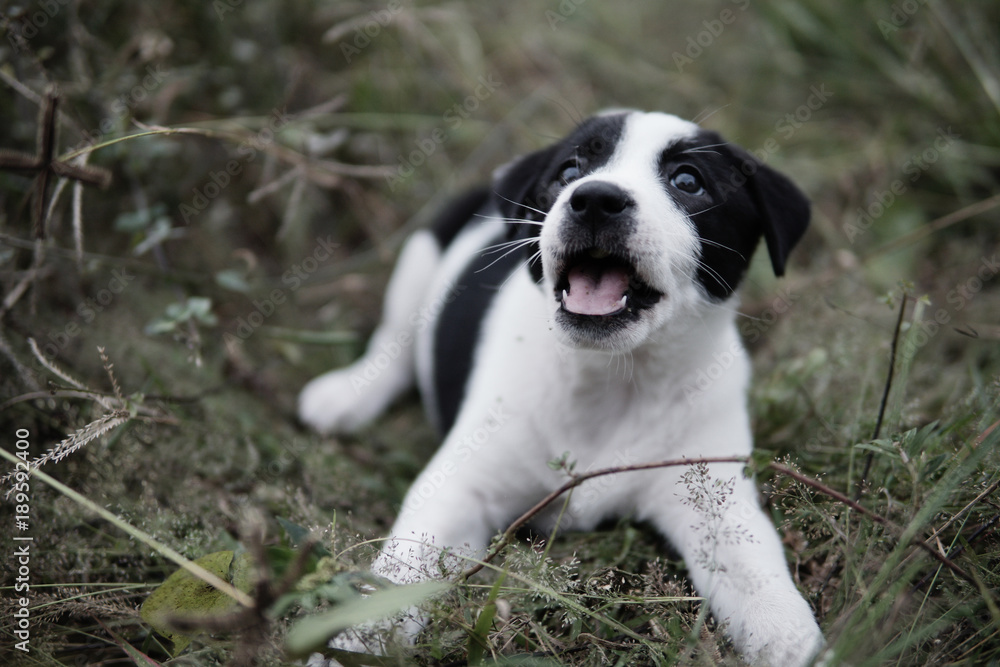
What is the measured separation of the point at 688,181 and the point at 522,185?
652 mm

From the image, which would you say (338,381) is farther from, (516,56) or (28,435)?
(516,56)

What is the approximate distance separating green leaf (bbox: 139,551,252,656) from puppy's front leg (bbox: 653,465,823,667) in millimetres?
1290

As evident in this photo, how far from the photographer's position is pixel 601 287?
7.54 ft

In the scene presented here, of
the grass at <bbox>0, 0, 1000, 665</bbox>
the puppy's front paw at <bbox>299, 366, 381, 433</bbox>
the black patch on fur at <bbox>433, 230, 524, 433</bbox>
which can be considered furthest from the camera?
the puppy's front paw at <bbox>299, 366, 381, 433</bbox>

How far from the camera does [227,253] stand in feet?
13.5

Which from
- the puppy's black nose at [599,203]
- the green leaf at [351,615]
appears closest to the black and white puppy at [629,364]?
the puppy's black nose at [599,203]

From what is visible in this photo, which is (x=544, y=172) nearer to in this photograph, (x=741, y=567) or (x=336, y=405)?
(x=741, y=567)

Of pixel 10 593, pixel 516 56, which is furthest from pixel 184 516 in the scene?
pixel 516 56

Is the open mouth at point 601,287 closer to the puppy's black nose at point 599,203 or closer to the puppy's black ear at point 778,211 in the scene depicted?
the puppy's black nose at point 599,203

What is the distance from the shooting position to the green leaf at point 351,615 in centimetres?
138

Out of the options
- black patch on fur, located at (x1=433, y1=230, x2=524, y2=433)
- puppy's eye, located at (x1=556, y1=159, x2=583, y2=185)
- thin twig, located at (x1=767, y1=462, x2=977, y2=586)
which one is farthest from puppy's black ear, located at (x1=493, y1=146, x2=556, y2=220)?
thin twig, located at (x1=767, y1=462, x2=977, y2=586)

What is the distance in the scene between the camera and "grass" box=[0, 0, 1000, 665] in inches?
79.9

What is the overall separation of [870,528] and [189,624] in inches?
74.0

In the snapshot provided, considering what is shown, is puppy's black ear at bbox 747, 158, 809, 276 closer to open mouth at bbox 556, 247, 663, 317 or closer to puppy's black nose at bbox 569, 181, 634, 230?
open mouth at bbox 556, 247, 663, 317
